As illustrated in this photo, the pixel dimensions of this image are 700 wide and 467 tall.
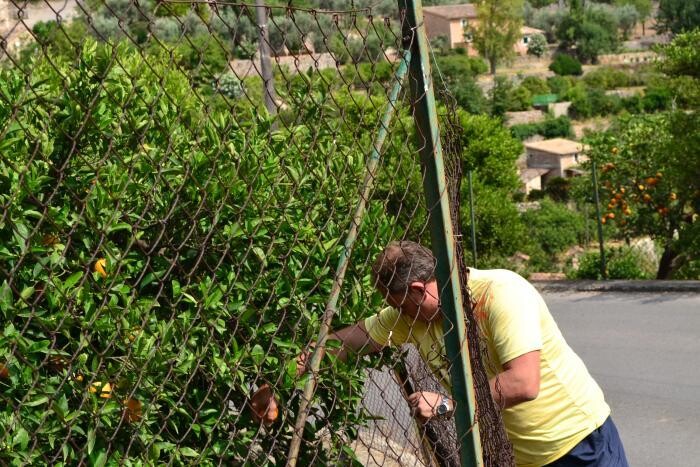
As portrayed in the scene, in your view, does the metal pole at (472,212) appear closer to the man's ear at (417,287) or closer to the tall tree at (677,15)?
the man's ear at (417,287)

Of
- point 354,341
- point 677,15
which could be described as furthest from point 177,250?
point 677,15

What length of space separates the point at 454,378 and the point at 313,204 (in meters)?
0.62

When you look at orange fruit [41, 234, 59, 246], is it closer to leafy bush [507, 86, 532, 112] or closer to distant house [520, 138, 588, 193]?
distant house [520, 138, 588, 193]

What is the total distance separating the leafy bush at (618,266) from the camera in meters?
14.3

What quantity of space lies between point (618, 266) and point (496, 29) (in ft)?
202

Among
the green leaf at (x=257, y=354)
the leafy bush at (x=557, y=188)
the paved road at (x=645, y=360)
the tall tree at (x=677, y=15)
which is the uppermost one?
the green leaf at (x=257, y=354)

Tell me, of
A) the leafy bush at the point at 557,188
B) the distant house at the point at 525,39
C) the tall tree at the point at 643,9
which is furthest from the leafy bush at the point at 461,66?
the tall tree at the point at 643,9

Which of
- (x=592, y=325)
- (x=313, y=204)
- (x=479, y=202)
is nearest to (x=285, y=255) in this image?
(x=313, y=204)

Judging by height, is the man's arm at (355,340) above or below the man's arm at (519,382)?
above

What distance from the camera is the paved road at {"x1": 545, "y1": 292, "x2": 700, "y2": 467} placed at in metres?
7.03

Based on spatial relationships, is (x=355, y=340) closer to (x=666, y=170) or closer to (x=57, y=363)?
(x=57, y=363)

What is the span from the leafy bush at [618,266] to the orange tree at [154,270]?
36.9 ft

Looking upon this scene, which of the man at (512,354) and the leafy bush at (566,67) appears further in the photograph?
the leafy bush at (566,67)

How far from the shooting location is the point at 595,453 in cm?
357
